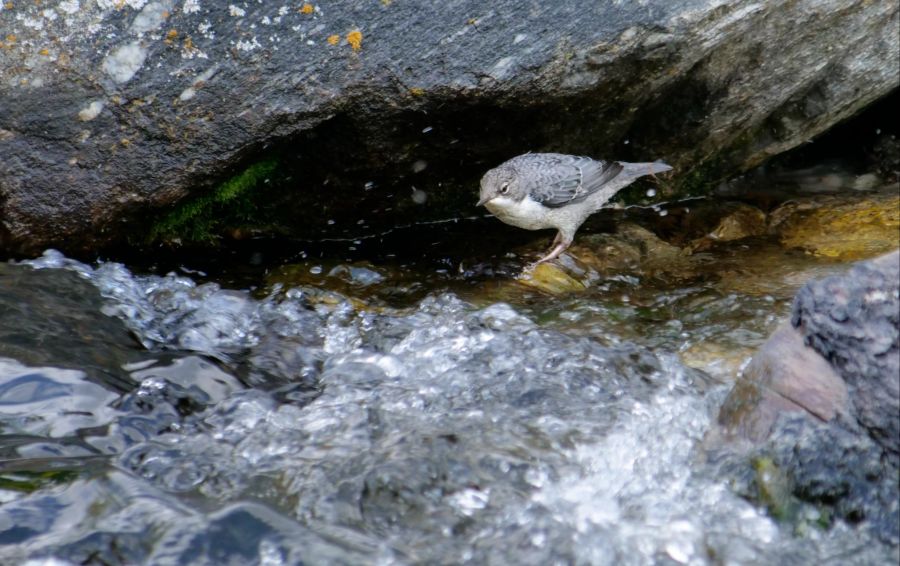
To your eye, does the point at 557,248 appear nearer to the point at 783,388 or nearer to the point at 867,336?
the point at 783,388

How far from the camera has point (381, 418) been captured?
4.39 meters

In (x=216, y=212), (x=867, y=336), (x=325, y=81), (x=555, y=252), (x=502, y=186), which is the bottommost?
(x=555, y=252)

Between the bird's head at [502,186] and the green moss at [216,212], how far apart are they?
4.57 ft

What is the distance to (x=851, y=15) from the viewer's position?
6.09 meters

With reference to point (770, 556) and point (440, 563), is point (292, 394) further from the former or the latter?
point (770, 556)

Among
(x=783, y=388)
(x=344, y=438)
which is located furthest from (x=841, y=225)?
(x=344, y=438)

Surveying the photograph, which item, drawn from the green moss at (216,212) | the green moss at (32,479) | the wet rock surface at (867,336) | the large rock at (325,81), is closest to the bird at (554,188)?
the large rock at (325,81)

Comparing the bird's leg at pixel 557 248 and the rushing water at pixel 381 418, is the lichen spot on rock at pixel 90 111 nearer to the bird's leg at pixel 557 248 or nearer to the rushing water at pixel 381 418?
the rushing water at pixel 381 418

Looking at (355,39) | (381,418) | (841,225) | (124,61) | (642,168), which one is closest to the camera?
(381,418)

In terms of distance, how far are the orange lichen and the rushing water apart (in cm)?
155

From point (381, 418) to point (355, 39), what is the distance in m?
2.35

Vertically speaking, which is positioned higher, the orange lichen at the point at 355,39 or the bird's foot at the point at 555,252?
the orange lichen at the point at 355,39

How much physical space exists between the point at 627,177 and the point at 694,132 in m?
0.58

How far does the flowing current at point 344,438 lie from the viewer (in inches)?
132
